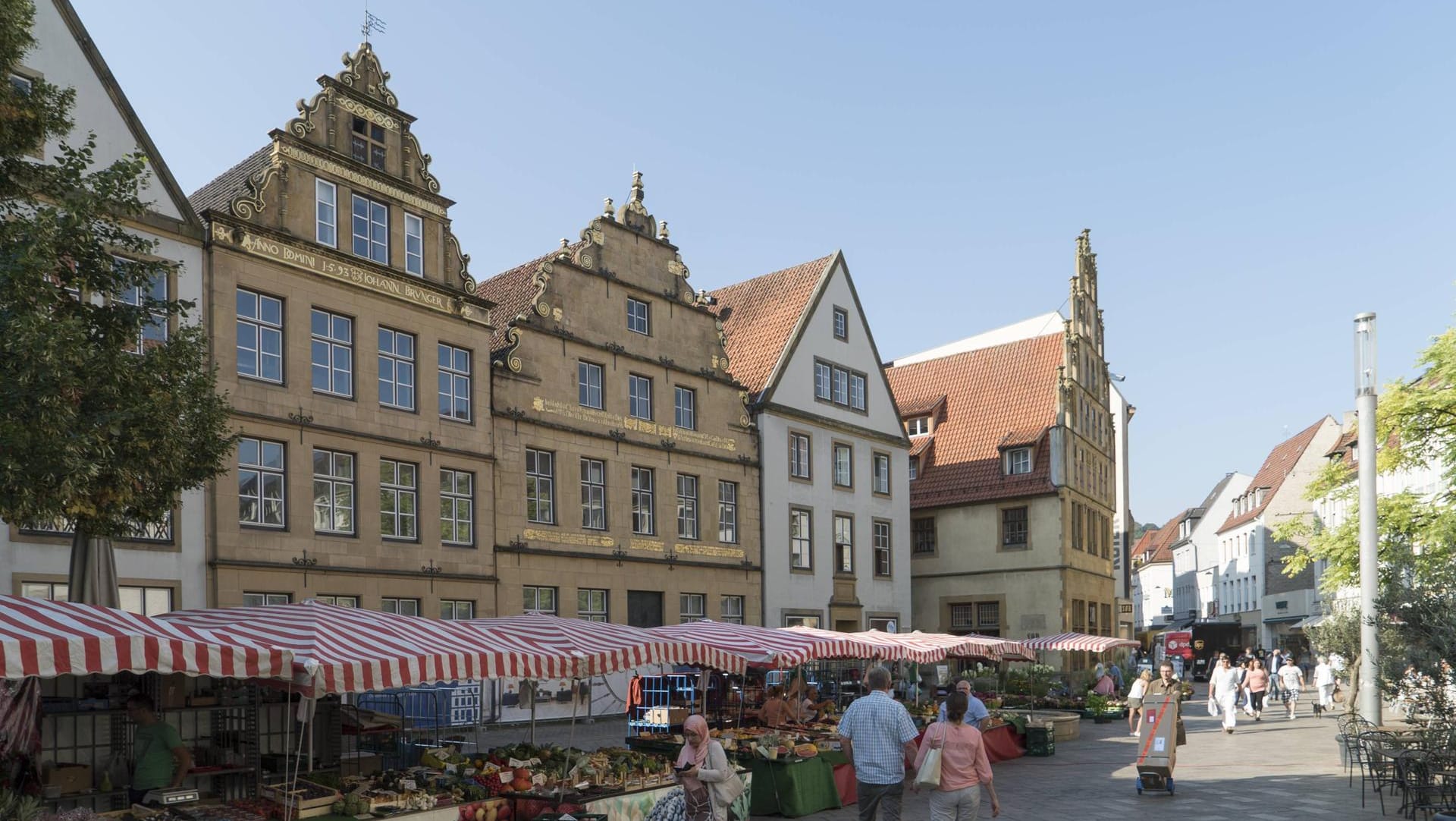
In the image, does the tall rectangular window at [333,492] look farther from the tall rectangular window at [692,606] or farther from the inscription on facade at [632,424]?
the tall rectangular window at [692,606]

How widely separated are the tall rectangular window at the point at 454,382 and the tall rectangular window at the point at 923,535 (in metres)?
22.8

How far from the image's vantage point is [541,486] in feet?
94.5

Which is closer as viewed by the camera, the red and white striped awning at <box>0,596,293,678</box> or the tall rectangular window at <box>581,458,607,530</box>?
the red and white striped awning at <box>0,596,293,678</box>

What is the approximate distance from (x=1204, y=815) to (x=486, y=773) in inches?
354

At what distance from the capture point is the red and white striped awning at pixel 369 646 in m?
11.5

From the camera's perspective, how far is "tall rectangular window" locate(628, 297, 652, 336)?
1265 inches

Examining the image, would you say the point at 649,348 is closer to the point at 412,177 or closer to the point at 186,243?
the point at 412,177

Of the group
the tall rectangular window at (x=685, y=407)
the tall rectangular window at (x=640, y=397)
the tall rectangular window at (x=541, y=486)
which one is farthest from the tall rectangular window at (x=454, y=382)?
the tall rectangular window at (x=685, y=407)

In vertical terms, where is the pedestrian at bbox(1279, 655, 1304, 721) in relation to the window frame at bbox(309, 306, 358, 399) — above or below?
below

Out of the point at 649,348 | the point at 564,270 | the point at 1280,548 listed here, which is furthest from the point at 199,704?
Result: the point at 1280,548

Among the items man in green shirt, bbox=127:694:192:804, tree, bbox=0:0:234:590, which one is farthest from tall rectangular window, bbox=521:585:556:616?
man in green shirt, bbox=127:694:192:804

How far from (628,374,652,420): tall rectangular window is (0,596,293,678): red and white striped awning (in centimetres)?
2055

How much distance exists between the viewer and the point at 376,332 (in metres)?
24.8

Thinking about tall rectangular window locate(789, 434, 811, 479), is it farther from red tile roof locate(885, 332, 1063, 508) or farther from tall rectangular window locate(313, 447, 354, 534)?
tall rectangular window locate(313, 447, 354, 534)
